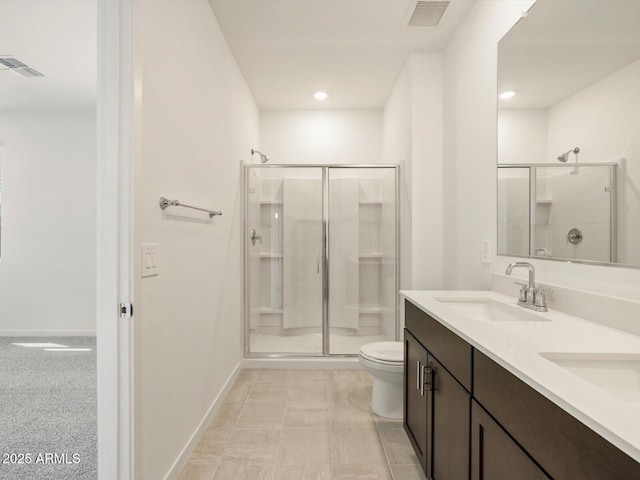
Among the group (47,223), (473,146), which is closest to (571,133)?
(473,146)

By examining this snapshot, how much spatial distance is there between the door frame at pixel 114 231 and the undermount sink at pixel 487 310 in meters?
1.45

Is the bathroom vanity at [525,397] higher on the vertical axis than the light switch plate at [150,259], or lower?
lower

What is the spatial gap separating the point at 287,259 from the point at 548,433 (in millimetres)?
2802

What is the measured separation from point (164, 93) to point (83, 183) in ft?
10.5

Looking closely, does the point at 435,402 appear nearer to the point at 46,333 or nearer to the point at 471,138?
the point at 471,138

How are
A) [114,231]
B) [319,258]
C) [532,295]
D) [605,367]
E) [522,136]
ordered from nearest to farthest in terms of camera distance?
[605,367], [114,231], [532,295], [522,136], [319,258]

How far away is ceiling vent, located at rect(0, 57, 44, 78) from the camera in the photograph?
296 cm

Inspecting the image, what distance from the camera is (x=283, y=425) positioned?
227 centimetres

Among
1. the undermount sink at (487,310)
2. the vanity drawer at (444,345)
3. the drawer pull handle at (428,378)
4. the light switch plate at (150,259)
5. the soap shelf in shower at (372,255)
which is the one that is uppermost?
the light switch plate at (150,259)

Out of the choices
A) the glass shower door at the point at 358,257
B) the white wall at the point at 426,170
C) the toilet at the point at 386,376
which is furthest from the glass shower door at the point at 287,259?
the toilet at the point at 386,376

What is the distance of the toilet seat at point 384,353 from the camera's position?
2.27 meters

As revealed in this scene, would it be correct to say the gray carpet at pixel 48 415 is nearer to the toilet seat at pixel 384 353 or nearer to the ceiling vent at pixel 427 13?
the toilet seat at pixel 384 353

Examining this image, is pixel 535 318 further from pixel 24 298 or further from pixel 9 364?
pixel 24 298

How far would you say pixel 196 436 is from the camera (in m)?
2.05
